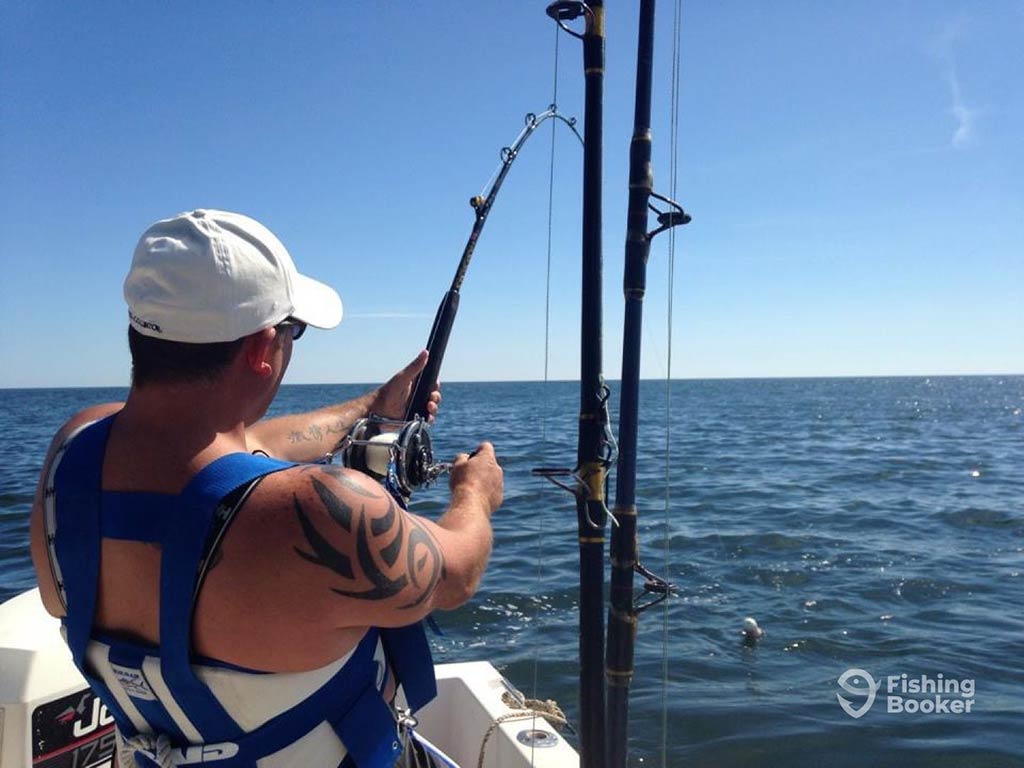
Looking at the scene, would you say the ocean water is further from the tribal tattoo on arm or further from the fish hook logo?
the tribal tattoo on arm

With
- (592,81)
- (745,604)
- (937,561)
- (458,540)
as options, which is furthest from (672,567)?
(458,540)

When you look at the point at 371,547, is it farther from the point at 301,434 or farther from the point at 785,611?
the point at 785,611

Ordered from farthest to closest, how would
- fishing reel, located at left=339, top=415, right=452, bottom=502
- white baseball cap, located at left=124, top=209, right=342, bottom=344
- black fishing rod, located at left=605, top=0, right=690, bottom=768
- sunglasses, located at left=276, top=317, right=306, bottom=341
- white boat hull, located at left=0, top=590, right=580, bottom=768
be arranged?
black fishing rod, located at left=605, top=0, right=690, bottom=768 < white boat hull, located at left=0, top=590, right=580, bottom=768 < fishing reel, located at left=339, top=415, right=452, bottom=502 < sunglasses, located at left=276, top=317, right=306, bottom=341 < white baseball cap, located at left=124, top=209, right=342, bottom=344

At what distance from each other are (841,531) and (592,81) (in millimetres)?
9222

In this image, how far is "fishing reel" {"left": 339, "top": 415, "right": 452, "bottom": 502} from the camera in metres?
2.14

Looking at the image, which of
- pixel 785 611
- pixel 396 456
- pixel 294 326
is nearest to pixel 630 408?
pixel 396 456

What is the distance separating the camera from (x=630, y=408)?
2781 mm

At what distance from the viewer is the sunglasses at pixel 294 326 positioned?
5.20 feet

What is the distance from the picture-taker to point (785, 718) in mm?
5531

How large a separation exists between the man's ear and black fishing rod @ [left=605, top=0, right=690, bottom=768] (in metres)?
1.46

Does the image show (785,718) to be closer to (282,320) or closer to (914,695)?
(914,695)

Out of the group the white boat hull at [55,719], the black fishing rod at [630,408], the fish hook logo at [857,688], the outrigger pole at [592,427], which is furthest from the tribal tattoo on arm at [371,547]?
the fish hook logo at [857,688]

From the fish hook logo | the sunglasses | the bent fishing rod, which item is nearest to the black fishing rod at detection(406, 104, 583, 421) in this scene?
the bent fishing rod

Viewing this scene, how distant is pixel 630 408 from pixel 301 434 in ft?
3.56
